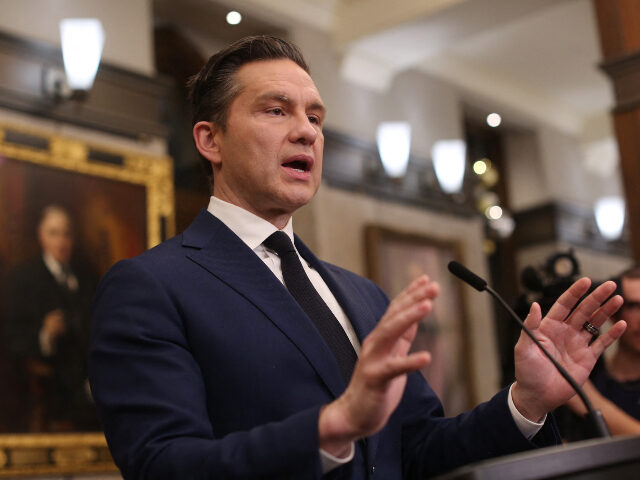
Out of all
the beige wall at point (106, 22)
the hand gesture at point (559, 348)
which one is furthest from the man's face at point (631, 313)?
the beige wall at point (106, 22)

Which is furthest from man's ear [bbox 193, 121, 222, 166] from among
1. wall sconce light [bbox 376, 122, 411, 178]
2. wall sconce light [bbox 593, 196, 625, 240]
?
wall sconce light [bbox 593, 196, 625, 240]

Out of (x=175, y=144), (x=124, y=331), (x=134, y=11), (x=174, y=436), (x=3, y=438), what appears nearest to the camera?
(x=174, y=436)

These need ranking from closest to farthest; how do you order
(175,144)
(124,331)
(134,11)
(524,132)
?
(124,331)
(134,11)
(175,144)
(524,132)

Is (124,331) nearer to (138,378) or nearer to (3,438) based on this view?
(138,378)

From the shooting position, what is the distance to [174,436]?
1.54 m

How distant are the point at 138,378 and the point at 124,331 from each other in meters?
0.10

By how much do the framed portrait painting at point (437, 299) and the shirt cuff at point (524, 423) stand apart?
5.32 metres

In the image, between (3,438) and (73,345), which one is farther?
(73,345)

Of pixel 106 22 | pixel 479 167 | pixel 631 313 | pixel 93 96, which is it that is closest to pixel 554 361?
pixel 631 313

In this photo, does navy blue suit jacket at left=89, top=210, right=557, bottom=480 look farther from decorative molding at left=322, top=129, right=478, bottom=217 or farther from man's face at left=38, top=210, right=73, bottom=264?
decorative molding at left=322, top=129, right=478, bottom=217

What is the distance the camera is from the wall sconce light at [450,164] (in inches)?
310

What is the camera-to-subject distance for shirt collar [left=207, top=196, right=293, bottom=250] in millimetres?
2008

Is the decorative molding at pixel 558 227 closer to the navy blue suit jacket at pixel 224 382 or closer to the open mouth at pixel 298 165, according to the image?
the open mouth at pixel 298 165

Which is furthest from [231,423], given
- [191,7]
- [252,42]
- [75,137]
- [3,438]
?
[191,7]
